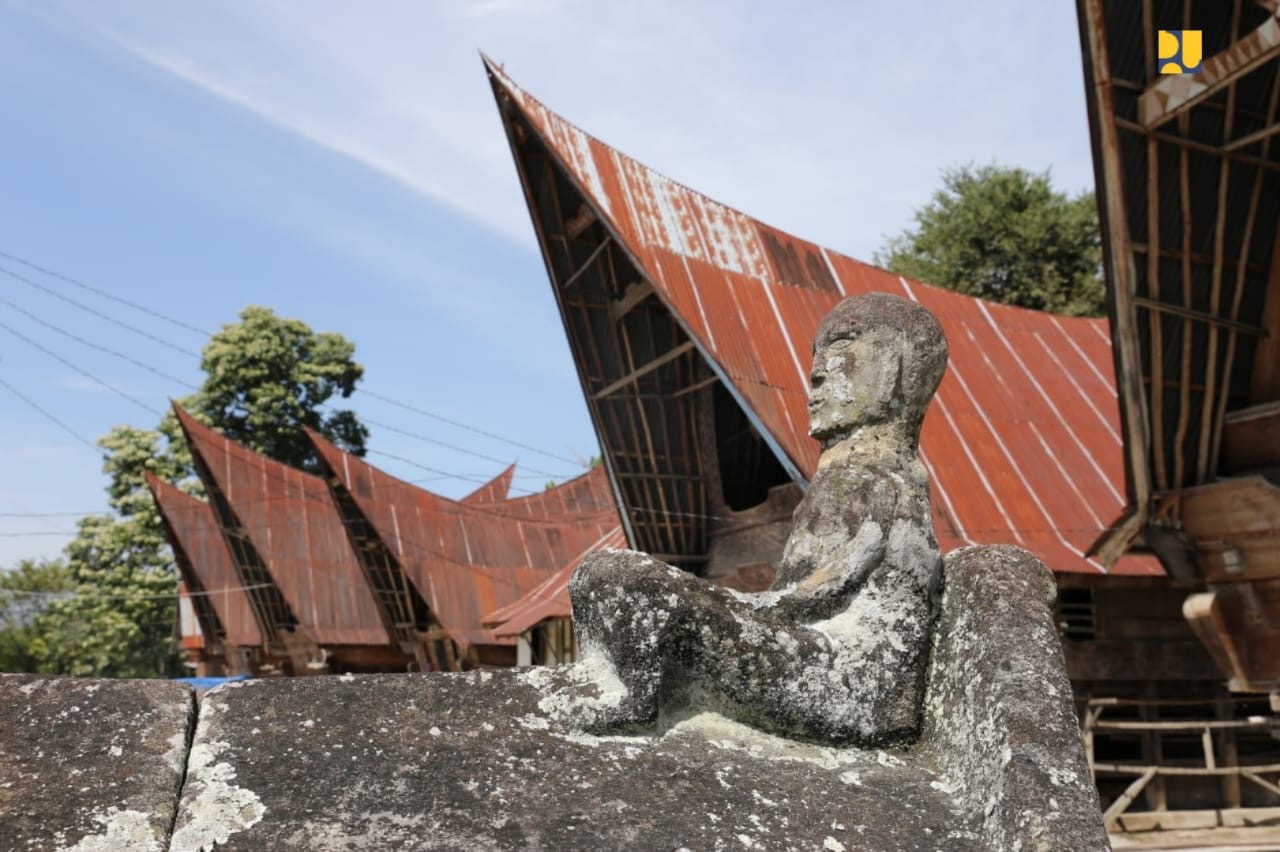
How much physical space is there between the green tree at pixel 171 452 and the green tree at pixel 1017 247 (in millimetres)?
18013

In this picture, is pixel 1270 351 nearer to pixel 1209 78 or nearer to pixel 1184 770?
pixel 1209 78

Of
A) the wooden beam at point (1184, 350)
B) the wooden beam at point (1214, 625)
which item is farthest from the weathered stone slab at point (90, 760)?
the wooden beam at point (1214, 625)

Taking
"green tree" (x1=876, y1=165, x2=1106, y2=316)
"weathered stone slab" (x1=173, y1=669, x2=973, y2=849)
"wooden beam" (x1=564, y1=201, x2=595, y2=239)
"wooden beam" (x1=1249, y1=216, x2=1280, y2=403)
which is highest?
"green tree" (x1=876, y1=165, x2=1106, y2=316)

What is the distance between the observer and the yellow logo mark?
7461mm

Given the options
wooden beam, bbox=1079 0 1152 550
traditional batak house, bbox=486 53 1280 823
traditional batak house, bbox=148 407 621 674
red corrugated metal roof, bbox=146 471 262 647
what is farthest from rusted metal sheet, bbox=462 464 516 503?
wooden beam, bbox=1079 0 1152 550

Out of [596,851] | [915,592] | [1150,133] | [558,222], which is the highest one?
[558,222]

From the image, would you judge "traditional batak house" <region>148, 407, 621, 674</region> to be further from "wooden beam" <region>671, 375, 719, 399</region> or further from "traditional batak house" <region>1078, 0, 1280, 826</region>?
"traditional batak house" <region>1078, 0, 1280, 826</region>

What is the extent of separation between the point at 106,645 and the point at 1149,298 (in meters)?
34.5

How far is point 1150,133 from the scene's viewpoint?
7859mm

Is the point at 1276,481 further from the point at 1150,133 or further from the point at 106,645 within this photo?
Result: the point at 106,645

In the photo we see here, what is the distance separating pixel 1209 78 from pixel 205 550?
2730 cm

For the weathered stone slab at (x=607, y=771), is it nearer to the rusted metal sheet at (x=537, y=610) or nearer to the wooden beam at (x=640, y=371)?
the wooden beam at (x=640, y=371)

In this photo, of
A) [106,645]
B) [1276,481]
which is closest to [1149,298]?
[1276,481]

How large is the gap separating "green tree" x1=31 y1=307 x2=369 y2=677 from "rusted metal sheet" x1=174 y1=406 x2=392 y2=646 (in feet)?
32.2
